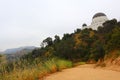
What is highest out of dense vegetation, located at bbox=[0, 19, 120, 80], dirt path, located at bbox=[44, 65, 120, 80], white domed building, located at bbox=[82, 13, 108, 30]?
white domed building, located at bbox=[82, 13, 108, 30]

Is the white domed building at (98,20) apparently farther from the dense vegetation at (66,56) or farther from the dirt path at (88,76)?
the dirt path at (88,76)


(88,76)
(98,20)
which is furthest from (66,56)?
(88,76)

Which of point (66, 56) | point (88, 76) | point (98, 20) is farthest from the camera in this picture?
point (98, 20)

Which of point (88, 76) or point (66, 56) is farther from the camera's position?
point (66, 56)

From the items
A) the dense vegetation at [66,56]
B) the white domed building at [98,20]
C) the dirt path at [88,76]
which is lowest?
the dirt path at [88,76]

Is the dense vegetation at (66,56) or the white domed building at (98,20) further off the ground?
the white domed building at (98,20)

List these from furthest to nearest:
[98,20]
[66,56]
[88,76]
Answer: [98,20] < [66,56] < [88,76]

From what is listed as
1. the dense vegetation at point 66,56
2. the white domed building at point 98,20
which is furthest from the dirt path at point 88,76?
the white domed building at point 98,20

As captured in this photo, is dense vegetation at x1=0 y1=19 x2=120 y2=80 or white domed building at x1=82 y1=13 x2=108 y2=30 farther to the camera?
white domed building at x1=82 y1=13 x2=108 y2=30

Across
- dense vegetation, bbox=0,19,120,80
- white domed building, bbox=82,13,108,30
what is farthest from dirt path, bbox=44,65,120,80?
white domed building, bbox=82,13,108,30

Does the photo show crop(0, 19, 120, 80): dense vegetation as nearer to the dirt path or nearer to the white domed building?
the dirt path

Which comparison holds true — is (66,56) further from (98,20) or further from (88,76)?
(88,76)

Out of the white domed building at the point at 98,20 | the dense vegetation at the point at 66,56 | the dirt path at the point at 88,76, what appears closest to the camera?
the dirt path at the point at 88,76

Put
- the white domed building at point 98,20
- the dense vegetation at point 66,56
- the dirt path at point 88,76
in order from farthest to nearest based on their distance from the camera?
the white domed building at point 98,20 → the dense vegetation at point 66,56 → the dirt path at point 88,76
